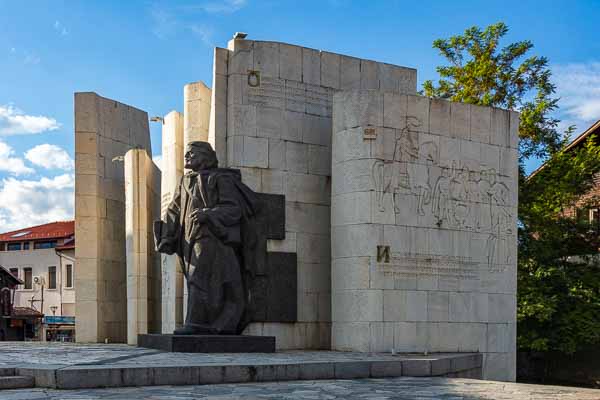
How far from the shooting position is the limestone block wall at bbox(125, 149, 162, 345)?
1686cm

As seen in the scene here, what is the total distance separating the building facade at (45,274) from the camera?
43.5 metres

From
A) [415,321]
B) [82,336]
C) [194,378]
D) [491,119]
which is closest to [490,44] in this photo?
[491,119]

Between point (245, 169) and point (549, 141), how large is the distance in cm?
Result: 1314

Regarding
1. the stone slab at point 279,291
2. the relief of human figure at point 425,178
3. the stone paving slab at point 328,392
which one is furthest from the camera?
the relief of human figure at point 425,178

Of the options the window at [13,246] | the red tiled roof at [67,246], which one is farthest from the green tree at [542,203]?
the window at [13,246]

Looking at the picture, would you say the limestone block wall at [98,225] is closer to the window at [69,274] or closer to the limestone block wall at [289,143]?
the limestone block wall at [289,143]

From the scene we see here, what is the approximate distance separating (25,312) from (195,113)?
107 ft

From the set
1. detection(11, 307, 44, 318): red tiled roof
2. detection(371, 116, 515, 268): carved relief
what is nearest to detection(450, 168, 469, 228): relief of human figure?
detection(371, 116, 515, 268): carved relief

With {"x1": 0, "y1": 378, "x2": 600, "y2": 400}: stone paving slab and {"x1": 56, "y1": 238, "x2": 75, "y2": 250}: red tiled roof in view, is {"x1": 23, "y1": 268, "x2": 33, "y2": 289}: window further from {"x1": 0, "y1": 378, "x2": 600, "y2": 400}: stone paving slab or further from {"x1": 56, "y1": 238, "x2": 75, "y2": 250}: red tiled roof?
{"x1": 0, "y1": 378, "x2": 600, "y2": 400}: stone paving slab

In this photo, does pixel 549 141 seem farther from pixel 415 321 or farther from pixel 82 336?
pixel 82 336

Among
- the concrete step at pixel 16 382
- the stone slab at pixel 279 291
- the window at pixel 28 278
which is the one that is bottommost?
the window at pixel 28 278

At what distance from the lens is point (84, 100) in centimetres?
1825

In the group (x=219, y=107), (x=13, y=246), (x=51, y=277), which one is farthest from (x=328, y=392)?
(x=13, y=246)

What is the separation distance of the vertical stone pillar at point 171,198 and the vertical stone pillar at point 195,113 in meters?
0.97
